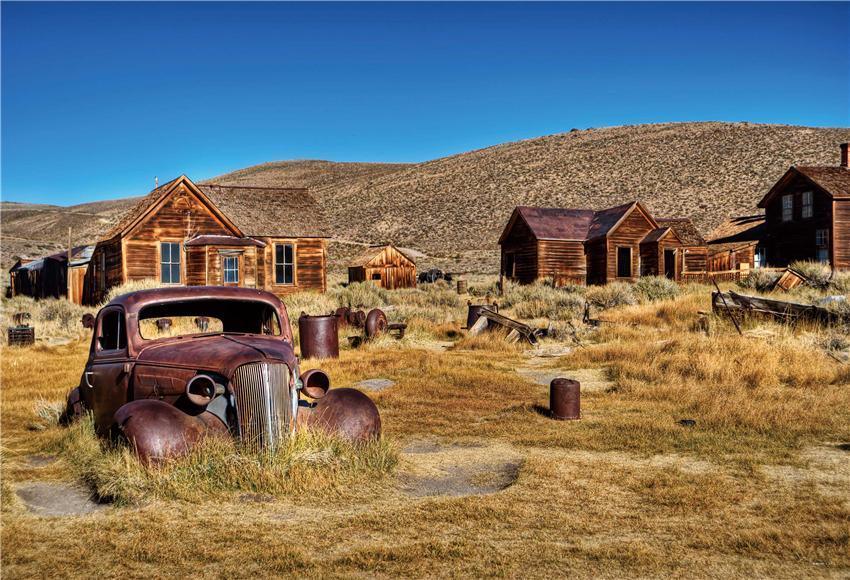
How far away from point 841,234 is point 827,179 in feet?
10.2

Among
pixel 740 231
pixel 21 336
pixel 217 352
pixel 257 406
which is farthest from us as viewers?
pixel 740 231

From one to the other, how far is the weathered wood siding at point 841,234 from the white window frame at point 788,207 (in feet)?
10.4

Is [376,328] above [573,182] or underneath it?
underneath

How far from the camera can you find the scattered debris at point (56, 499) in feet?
19.1

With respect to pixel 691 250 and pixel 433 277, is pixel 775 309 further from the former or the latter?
pixel 433 277

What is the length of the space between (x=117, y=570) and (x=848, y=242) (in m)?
37.4

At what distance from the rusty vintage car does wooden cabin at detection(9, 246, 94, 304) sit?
80.3ft

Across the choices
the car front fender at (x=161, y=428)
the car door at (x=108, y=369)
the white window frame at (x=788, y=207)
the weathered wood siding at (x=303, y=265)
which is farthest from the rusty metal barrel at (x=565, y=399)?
the white window frame at (x=788, y=207)

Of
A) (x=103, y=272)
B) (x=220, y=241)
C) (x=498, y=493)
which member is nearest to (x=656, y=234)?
(x=220, y=241)

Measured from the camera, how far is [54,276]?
33.7 m

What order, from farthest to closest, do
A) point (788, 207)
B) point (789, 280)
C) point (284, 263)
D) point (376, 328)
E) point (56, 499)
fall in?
point (788, 207)
point (284, 263)
point (789, 280)
point (376, 328)
point (56, 499)

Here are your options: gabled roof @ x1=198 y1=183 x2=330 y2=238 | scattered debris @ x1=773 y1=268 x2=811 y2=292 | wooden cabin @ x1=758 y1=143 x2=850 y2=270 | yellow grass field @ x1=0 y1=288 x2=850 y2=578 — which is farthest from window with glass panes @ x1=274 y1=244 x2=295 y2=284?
wooden cabin @ x1=758 y1=143 x2=850 y2=270

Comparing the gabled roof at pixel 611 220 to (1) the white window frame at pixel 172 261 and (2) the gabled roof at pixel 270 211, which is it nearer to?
(2) the gabled roof at pixel 270 211

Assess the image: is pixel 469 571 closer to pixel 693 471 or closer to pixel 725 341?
pixel 693 471
